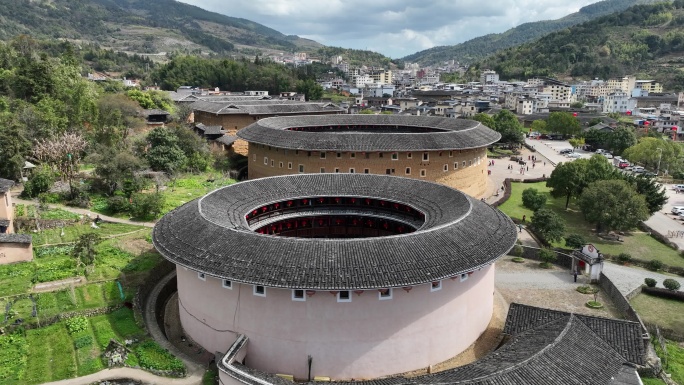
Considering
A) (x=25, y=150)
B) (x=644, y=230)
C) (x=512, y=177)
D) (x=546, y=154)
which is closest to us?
(x=25, y=150)

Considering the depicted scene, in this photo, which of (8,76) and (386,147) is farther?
(8,76)

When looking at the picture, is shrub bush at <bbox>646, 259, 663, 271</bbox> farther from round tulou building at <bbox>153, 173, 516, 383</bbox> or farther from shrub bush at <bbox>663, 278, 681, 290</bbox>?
round tulou building at <bbox>153, 173, 516, 383</bbox>

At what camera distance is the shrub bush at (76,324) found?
2260 cm

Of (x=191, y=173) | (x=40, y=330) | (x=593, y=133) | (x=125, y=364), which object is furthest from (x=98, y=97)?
(x=593, y=133)

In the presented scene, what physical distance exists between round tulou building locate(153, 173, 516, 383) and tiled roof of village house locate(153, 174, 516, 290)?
0.05 metres

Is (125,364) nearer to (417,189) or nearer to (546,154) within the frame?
(417,189)

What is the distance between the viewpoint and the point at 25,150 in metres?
42.6

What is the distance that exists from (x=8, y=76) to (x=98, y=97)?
35.3 ft

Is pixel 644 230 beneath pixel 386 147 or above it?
beneath

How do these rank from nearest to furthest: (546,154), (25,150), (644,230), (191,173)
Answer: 1. (25,150)
2. (644,230)
3. (191,173)
4. (546,154)

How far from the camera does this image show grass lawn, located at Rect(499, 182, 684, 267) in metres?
39.2

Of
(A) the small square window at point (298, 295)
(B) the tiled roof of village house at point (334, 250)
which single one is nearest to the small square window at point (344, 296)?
(B) the tiled roof of village house at point (334, 250)

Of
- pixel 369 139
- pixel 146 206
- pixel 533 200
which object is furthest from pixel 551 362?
pixel 369 139

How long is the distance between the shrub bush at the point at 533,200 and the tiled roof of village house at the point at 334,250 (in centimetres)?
2378
